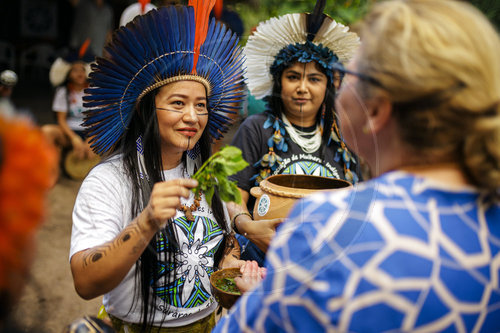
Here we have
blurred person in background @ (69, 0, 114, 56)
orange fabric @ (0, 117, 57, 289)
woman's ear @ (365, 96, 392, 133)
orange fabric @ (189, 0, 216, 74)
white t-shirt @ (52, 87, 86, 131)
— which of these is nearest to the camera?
orange fabric @ (0, 117, 57, 289)

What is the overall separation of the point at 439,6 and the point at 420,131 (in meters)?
0.26

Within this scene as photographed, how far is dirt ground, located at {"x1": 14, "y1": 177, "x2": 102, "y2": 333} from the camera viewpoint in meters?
0.77

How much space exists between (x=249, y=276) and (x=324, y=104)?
26.4 inches

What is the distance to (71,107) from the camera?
4953 mm

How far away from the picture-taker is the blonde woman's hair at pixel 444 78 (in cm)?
86

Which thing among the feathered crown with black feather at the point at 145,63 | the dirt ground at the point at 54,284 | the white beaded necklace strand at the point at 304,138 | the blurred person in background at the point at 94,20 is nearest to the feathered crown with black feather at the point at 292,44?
the white beaded necklace strand at the point at 304,138

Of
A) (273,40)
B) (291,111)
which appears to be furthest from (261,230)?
(273,40)

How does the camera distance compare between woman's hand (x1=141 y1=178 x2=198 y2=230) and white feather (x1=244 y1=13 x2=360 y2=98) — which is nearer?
woman's hand (x1=141 y1=178 x2=198 y2=230)

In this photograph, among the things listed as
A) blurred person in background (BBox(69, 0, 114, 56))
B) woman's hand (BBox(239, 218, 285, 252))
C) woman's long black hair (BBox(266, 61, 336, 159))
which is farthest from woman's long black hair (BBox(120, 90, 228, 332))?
blurred person in background (BBox(69, 0, 114, 56))

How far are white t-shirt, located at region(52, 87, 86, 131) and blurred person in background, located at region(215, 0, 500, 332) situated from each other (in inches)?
170

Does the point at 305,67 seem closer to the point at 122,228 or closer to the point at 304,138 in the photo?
the point at 304,138

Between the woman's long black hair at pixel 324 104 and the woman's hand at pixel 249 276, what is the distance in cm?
53

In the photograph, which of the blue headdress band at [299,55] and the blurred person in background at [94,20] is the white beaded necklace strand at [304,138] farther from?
the blurred person in background at [94,20]

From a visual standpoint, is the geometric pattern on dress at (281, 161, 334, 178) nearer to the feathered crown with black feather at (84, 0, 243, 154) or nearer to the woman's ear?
the feathered crown with black feather at (84, 0, 243, 154)
